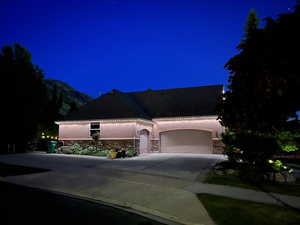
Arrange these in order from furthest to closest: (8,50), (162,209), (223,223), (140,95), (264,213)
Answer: (140,95), (8,50), (162,209), (264,213), (223,223)

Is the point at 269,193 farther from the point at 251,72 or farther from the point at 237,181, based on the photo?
the point at 251,72

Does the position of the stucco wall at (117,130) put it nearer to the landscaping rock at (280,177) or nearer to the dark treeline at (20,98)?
the dark treeline at (20,98)

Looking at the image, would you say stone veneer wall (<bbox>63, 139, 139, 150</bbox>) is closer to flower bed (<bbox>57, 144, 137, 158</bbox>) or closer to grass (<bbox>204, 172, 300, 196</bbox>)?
flower bed (<bbox>57, 144, 137, 158</bbox>)

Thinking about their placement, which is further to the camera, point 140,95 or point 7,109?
point 140,95

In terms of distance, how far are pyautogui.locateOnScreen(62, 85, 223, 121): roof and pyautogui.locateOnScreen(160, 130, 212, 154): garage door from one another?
6.90ft

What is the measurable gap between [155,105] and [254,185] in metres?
18.3

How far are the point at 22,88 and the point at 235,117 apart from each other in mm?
24823

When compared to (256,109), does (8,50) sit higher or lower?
higher

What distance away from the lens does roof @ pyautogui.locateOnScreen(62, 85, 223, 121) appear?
2258 centimetres

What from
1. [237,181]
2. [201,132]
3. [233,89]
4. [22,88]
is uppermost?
[22,88]

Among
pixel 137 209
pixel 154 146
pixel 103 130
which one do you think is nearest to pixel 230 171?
pixel 137 209

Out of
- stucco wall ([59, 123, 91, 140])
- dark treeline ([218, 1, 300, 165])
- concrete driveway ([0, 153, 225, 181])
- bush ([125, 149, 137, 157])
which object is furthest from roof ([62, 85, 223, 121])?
dark treeline ([218, 1, 300, 165])

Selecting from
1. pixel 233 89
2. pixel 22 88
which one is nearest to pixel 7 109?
pixel 22 88

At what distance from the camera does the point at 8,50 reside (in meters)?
27.3
